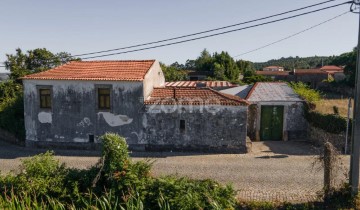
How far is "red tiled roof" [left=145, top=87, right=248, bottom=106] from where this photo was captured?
17359 millimetres

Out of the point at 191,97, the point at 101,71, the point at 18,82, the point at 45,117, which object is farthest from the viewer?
the point at 18,82

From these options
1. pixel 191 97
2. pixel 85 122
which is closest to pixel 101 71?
pixel 85 122

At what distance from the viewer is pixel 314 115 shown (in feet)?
61.3

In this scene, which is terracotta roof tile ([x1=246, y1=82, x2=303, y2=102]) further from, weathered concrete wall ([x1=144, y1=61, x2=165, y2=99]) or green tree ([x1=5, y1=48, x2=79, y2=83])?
green tree ([x1=5, y1=48, x2=79, y2=83])

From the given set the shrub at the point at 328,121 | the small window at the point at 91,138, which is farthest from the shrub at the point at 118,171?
the shrub at the point at 328,121

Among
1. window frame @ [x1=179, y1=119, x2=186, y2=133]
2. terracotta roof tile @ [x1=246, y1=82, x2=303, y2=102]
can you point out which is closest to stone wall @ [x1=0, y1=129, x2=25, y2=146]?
window frame @ [x1=179, y1=119, x2=186, y2=133]

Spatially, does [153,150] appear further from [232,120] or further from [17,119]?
[17,119]

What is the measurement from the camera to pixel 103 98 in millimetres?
17828

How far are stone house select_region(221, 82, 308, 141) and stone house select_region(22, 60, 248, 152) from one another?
2920mm

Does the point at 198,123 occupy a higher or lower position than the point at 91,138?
higher

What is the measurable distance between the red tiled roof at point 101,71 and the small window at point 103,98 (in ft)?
2.46

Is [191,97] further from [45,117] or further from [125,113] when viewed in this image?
[45,117]

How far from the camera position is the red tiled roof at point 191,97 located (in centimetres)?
1736

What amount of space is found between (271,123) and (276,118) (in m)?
0.45
